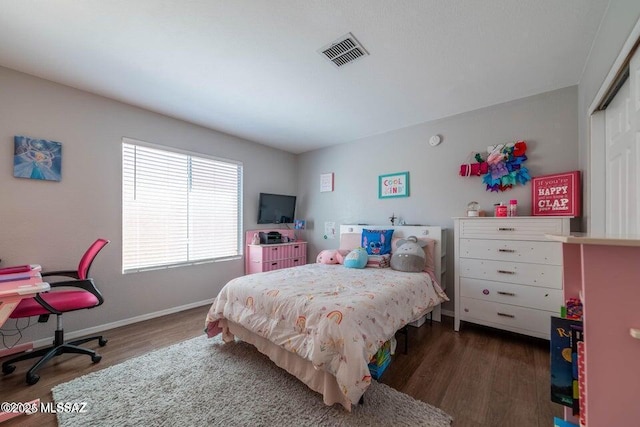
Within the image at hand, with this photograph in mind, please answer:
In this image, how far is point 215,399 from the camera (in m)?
1.66

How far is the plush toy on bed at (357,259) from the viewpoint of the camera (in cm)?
291

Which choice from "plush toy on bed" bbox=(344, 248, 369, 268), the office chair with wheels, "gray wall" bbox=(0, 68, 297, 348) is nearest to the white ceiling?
"gray wall" bbox=(0, 68, 297, 348)

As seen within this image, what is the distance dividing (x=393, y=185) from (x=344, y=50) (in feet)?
7.05

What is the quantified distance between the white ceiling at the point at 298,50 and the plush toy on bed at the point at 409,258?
1695 mm

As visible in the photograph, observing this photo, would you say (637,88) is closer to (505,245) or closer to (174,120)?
(505,245)

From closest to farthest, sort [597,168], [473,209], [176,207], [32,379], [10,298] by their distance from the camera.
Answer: [10,298] → [32,379] → [597,168] → [473,209] → [176,207]

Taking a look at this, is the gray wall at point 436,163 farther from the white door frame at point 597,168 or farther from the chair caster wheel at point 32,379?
the chair caster wheel at point 32,379

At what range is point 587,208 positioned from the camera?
7.02 feet

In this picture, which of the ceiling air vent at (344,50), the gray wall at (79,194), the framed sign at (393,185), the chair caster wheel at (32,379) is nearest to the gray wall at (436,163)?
the framed sign at (393,185)

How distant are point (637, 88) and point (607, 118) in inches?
30.1

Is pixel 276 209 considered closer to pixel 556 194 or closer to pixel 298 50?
pixel 298 50

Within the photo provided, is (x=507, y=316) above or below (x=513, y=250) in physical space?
below

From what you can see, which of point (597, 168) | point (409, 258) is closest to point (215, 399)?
point (409, 258)

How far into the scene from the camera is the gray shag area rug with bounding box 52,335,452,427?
58.4 inches
